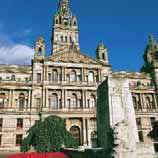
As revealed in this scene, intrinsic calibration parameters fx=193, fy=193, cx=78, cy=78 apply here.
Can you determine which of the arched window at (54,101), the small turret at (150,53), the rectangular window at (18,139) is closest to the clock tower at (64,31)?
the arched window at (54,101)

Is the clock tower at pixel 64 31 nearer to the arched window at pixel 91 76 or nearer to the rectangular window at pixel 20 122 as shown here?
the arched window at pixel 91 76

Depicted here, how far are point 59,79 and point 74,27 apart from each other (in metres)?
24.1

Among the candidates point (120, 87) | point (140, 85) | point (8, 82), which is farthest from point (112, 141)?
point (140, 85)

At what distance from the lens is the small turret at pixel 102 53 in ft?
141

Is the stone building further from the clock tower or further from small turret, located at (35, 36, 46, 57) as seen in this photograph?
the clock tower

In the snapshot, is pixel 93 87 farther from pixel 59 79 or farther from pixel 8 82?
pixel 8 82

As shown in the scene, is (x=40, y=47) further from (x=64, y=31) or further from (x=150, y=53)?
→ (x=150, y=53)

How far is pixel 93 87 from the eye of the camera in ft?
127

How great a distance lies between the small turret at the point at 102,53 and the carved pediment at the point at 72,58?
94.4 inches

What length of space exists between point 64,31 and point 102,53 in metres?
17.0

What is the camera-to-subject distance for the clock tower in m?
52.9

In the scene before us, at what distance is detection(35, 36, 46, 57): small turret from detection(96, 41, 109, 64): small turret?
12.1 meters

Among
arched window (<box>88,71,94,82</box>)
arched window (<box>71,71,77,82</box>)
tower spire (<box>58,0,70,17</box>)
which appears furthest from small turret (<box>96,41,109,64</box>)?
tower spire (<box>58,0,70,17</box>)

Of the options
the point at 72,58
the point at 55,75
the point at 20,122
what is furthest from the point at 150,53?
the point at 20,122
